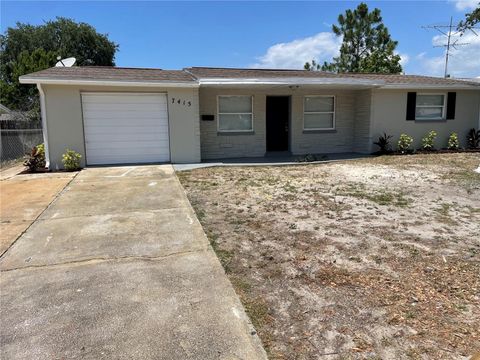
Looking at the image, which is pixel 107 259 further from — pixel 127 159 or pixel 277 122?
pixel 277 122

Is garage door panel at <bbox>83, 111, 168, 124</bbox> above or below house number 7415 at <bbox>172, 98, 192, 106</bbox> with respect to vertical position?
below

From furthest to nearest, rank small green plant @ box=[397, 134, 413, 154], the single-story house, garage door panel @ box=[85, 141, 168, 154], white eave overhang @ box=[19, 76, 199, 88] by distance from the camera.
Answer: small green plant @ box=[397, 134, 413, 154], garage door panel @ box=[85, 141, 168, 154], the single-story house, white eave overhang @ box=[19, 76, 199, 88]

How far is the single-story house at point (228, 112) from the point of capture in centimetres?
1148

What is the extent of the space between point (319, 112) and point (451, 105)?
5648 mm

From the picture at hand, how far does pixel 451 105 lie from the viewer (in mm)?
15672

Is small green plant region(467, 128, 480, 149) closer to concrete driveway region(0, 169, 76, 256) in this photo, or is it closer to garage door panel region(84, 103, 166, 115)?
garage door panel region(84, 103, 166, 115)

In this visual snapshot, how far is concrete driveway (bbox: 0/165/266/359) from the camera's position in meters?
2.73

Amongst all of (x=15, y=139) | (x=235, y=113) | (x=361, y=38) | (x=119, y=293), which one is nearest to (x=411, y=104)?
(x=235, y=113)

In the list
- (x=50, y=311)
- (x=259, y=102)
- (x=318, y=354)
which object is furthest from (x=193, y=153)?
(x=318, y=354)

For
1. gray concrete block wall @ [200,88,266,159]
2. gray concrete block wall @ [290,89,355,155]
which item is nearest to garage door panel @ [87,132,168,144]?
gray concrete block wall @ [200,88,266,159]

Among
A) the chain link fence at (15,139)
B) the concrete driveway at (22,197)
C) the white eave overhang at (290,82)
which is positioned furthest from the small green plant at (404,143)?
the chain link fence at (15,139)

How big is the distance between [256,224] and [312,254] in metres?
1.41

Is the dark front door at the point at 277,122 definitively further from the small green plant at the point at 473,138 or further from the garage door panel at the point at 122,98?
the small green plant at the point at 473,138

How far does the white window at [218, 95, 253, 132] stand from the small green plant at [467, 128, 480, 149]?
31.0 feet
